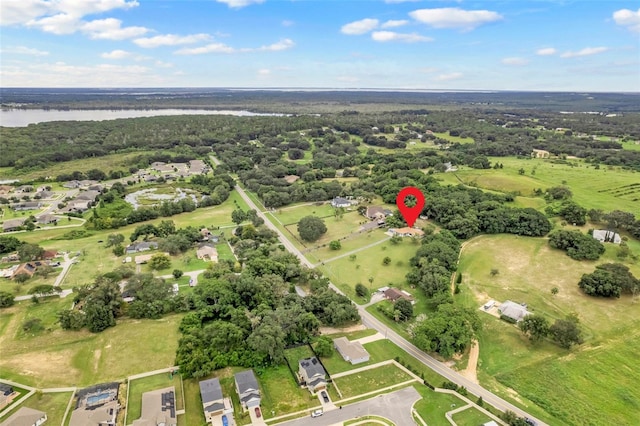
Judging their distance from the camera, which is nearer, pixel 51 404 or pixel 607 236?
pixel 51 404

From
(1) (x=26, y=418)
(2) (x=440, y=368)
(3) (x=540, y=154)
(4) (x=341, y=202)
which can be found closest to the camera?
(1) (x=26, y=418)

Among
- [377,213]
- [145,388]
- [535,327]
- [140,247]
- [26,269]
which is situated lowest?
[145,388]

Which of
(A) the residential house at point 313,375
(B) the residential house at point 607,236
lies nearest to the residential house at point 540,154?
(B) the residential house at point 607,236

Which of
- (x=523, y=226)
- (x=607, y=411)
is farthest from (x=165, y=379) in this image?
(x=523, y=226)

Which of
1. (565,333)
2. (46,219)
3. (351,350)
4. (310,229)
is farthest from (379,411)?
(46,219)

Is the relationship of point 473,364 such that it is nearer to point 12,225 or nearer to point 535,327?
point 535,327
